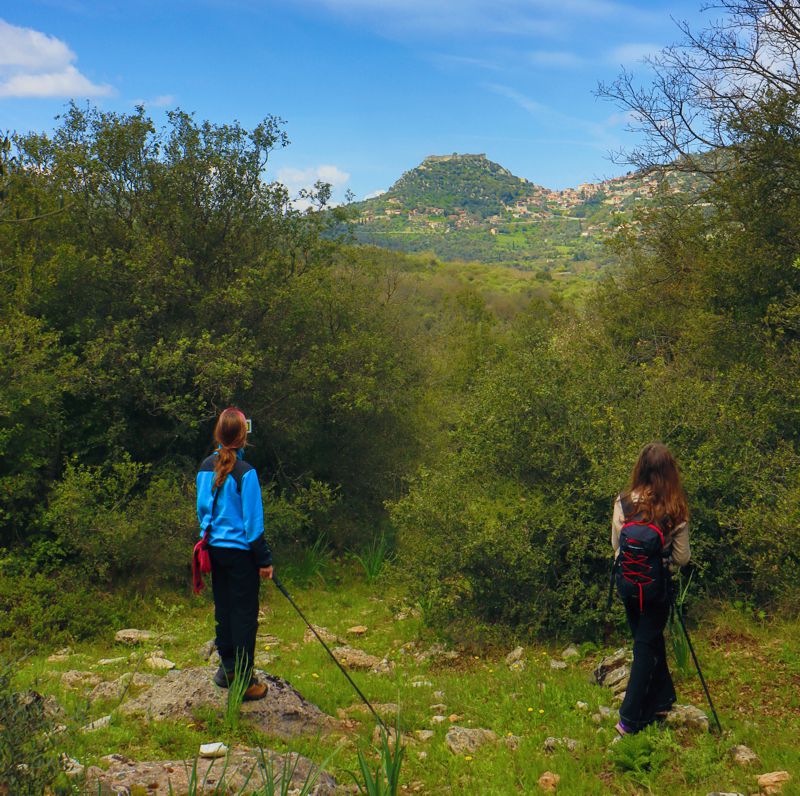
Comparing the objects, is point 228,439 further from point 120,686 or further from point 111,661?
point 111,661

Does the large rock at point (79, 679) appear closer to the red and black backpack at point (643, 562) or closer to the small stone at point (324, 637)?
the small stone at point (324, 637)

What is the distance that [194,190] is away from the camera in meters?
13.6

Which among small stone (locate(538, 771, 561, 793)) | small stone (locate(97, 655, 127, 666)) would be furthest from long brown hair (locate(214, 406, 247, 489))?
small stone (locate(97, 655, 127, 666))

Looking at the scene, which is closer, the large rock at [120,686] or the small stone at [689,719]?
the small stone at [689,719]

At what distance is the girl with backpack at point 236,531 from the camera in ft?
17.0

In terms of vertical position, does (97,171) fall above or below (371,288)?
above

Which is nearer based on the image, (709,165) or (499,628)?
(499,628)

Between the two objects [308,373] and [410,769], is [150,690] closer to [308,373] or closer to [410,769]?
[410,769]

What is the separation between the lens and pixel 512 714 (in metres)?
5.92

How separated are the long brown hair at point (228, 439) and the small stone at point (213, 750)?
1.65 metres

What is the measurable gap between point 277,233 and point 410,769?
11.8 m

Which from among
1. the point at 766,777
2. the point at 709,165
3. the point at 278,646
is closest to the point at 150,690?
the point at 278,646

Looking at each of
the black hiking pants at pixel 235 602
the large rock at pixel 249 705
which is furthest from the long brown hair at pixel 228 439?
the large rock at pixel 249 705

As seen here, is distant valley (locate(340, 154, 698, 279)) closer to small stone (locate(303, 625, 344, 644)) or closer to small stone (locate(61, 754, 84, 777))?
small stone (locate(303, 625, 344, 644))
